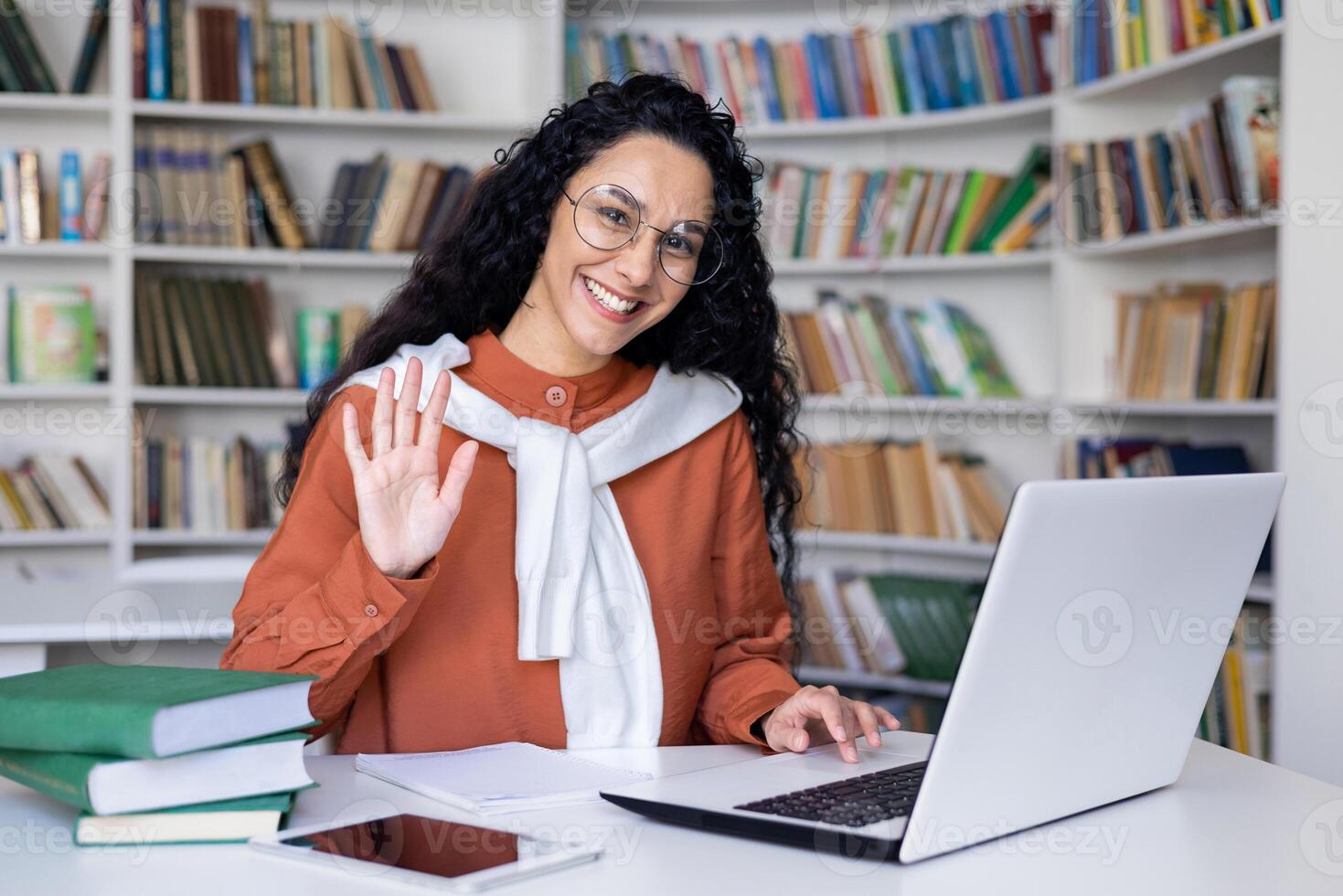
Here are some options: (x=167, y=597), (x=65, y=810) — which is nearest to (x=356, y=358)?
(x=65, y=810)

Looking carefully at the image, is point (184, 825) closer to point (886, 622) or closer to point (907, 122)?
point (886, 622)

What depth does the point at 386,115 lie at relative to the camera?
386 centimetres

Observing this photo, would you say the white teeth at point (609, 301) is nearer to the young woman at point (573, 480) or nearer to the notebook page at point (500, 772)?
the young woman at point (573, 480)

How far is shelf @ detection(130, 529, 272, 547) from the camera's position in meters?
3.72

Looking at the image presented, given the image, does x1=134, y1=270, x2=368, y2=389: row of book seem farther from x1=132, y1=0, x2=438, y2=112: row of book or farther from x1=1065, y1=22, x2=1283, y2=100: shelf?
x1=1065, y1=22, x2=1283, y2=100: shelf

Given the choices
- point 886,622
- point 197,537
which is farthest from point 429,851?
point 197,537

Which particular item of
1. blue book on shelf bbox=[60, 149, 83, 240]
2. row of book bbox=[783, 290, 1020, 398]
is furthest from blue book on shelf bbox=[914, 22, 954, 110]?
blue book on shelf bbox=[60, 149, 83, 240]

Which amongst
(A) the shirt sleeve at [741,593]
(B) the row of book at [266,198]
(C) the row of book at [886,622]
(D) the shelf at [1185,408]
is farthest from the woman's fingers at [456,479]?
(B) the row of book at [266,198]

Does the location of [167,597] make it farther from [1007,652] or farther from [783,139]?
[783,139]

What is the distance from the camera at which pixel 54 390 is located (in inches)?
144

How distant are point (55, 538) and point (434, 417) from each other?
278 centimetres

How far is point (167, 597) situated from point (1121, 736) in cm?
175

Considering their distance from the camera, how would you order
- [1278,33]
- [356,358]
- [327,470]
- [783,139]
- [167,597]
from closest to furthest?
[327,470], [356,358], [167,597], [1278,33], [783,139]

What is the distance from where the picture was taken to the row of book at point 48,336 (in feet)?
12.2
